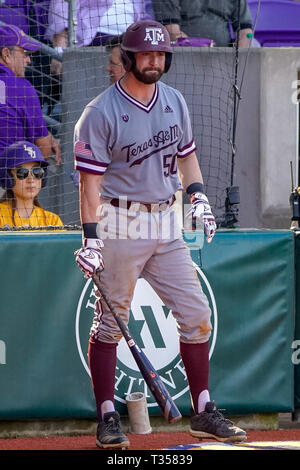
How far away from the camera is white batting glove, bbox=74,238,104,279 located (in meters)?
4.80

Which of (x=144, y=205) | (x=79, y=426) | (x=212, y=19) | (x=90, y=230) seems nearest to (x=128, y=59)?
(x=144, y=205)

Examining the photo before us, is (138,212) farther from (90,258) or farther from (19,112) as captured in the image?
(19,112)

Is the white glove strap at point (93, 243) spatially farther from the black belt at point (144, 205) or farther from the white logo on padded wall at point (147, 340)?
the white logo on padded wall at point (147, 340)

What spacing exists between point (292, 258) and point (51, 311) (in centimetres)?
148

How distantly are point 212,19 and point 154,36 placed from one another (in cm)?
325

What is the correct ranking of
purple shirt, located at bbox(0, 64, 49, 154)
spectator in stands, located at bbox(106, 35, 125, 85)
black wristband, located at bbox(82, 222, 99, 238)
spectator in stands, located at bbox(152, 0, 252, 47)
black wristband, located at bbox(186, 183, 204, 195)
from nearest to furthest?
black wristband, located at bbox(82, 222, 99, 238), black wristband, located at bbox(186, 183, 204, 195), purple shirt, located at bbox(0, 64, 49, 154), spectator in stands, located at bbox(106, 35, 125, 85), spectator in stands, located at bbox(152, 0, 252, 47)

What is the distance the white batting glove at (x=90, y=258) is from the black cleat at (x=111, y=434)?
765 millimetres

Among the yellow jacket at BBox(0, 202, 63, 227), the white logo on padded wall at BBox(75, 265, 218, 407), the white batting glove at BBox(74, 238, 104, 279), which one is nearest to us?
the white batting glove at BBox(74, 238, 104, 279)

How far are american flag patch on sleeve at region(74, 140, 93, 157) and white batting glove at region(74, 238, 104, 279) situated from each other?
425mm

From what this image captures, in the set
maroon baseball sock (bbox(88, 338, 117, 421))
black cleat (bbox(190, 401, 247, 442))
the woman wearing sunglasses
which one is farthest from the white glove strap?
the woman wearing sunglasses

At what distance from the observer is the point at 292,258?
596 cm

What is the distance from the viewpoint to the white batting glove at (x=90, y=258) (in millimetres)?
4805

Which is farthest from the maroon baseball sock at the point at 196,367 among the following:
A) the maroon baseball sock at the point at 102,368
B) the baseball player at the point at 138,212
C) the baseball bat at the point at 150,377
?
the maroon baseball sock at the point at 102,368

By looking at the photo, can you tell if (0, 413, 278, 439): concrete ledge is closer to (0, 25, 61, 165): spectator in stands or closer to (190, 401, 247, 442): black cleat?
(190, 401, 247, 442): black cleat
